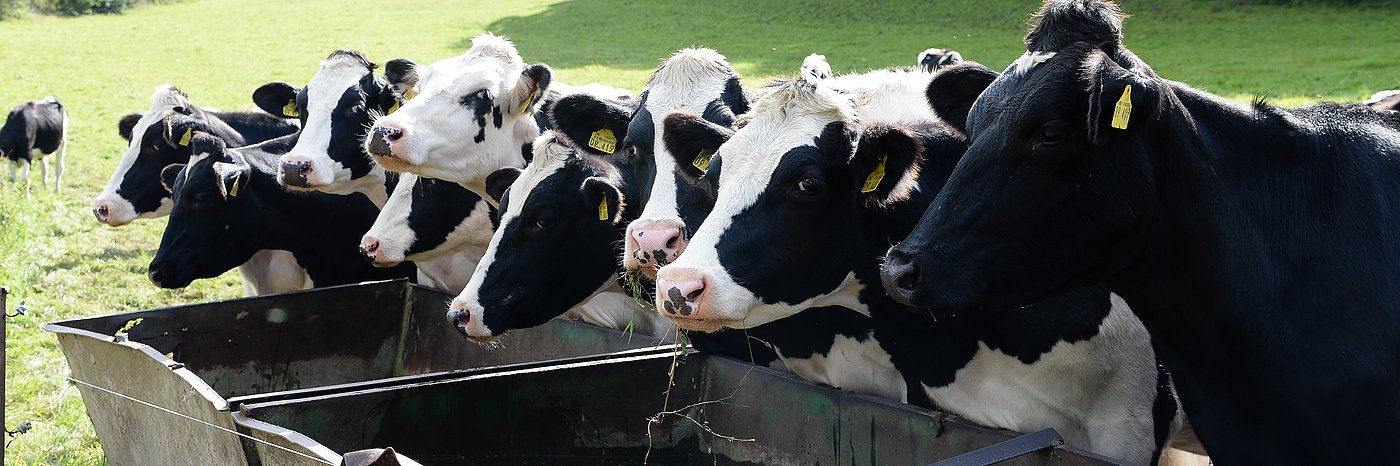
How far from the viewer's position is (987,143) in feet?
11.1

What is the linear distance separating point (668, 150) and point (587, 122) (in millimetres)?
973

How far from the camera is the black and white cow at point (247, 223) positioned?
755cm

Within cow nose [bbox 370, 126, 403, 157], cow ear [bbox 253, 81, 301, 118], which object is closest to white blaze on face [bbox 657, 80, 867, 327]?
cow nose [bbox 370, 126, 403, 157]

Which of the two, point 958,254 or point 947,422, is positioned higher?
point 958,254

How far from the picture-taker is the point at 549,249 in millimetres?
5531

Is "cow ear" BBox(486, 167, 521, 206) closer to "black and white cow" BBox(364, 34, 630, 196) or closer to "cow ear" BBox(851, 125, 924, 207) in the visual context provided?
"black and white cow" BBox(364, 34, 630, 196)

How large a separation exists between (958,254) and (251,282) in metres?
6.24

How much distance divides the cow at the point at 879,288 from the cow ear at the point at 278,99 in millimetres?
6004

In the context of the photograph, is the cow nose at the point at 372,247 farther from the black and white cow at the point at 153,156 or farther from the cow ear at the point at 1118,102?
the cow ear at the point at 1118,102

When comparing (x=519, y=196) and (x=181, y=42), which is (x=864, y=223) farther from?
(x=181, y=42)

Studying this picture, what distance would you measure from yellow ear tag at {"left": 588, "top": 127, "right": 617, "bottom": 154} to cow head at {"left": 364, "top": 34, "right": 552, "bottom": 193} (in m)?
1.03

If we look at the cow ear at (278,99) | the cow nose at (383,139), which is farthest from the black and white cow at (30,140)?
the cow nose at (383,139)

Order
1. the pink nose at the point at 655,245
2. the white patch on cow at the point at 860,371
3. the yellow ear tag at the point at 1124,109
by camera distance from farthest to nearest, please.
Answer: the white patch on cow at the point at 860,371 < the pink nose at the point at 655,245 < the yellow ear tag at the point at 1124,109

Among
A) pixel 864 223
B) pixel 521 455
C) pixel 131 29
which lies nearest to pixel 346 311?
pixel 521 455
